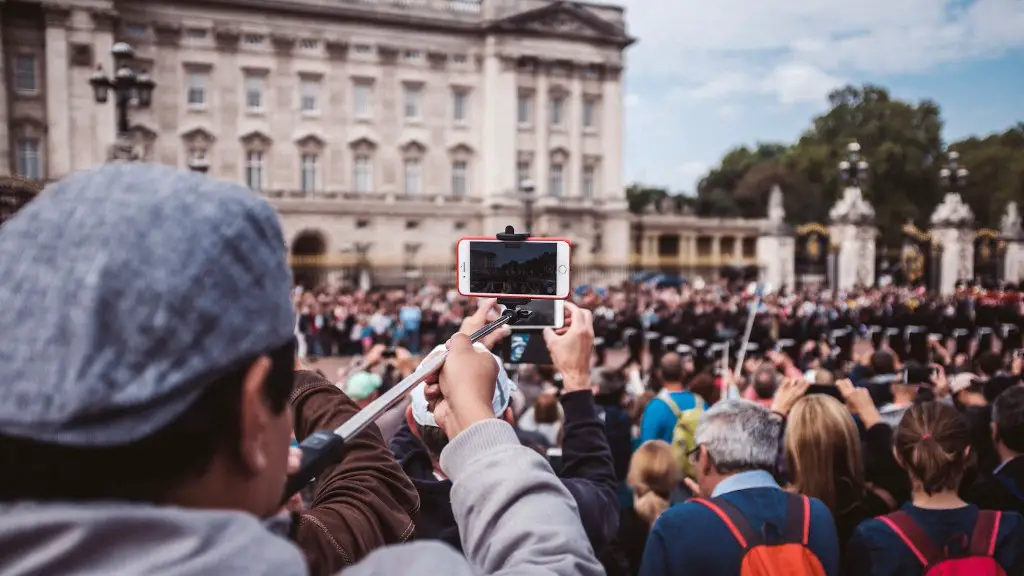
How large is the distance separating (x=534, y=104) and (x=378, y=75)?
342 inches

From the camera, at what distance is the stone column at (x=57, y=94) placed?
113 ft

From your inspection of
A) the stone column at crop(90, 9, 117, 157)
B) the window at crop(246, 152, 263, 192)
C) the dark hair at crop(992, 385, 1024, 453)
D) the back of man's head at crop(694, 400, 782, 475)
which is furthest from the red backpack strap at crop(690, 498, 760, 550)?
the window at crop(246, 152, 263, 192)

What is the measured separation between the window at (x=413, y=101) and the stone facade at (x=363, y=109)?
76 mm

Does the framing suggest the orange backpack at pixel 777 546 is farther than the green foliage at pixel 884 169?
No

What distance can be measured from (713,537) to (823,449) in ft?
3.84

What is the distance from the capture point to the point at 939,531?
9.53 feet

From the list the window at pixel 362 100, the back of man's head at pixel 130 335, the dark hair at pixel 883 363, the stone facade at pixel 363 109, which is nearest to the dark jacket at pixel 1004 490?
the dark hair at pixel 883 363

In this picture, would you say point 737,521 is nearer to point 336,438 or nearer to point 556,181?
point 336,438

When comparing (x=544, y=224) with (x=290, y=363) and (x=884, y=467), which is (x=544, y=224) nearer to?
(x=884, y=467)

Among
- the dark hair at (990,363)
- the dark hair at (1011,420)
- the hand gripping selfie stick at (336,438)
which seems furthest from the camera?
the dark hair at (990,363)

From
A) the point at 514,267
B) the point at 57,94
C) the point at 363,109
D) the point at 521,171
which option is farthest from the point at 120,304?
the point at 521,171

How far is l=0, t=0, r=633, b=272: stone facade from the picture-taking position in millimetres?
35375

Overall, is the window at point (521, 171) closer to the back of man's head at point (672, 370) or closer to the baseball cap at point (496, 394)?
the back of man's head at point (672, 370)

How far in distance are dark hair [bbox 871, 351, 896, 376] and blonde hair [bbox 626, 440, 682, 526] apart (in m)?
3.84
